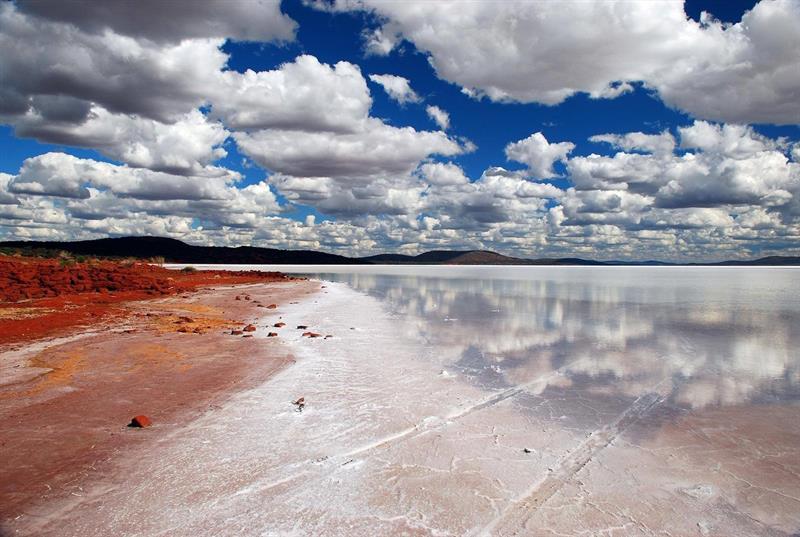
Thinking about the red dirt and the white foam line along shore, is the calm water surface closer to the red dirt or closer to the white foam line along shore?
the white foam line along shore

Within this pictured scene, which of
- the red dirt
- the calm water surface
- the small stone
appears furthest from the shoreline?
the calm water surface

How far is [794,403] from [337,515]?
8.96 meters

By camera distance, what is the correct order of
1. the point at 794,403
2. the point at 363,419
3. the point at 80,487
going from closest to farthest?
the point at 80,487 → the point at 363,419 → the point at 794,403

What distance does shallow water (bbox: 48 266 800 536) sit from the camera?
507cm

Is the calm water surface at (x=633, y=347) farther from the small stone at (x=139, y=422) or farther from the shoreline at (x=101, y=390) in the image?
the small stone at (x=139, y=422)

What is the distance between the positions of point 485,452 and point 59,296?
86.7 ft

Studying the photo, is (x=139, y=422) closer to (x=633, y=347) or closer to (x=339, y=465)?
(x=339, y=465)

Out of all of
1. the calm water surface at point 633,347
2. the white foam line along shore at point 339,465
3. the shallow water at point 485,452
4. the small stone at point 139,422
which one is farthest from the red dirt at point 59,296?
the calm water surface at point 633,347

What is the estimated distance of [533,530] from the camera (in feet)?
16.0

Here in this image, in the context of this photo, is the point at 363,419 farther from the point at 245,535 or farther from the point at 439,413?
the point at 245,535

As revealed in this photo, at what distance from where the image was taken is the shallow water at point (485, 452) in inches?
199

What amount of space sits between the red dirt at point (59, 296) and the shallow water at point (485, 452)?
32.5ft

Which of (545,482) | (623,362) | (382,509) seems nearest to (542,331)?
(623,362)

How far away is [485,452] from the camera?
6742mm
